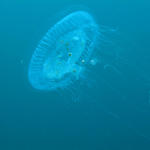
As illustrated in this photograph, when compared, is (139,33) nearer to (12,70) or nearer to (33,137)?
(12,70)

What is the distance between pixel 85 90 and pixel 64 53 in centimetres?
24

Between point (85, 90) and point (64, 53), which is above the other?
point (64, 53)

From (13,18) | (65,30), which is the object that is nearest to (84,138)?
(65,30)

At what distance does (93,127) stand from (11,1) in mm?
752

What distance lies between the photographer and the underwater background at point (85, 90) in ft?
4.03

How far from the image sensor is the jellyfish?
128cm

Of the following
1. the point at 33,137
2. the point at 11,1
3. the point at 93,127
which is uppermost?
the point at 11,1

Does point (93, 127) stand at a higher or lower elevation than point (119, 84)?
lower

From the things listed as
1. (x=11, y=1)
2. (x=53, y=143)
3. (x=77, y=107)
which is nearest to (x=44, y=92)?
(x=77, y=107)

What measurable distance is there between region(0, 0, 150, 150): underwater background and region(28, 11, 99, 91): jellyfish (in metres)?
0.04

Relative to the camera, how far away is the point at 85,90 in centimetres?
129

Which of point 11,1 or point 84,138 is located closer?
point 11,1

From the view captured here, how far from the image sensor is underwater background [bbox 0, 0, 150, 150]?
4.03 ft

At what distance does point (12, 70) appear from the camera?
1305mm
